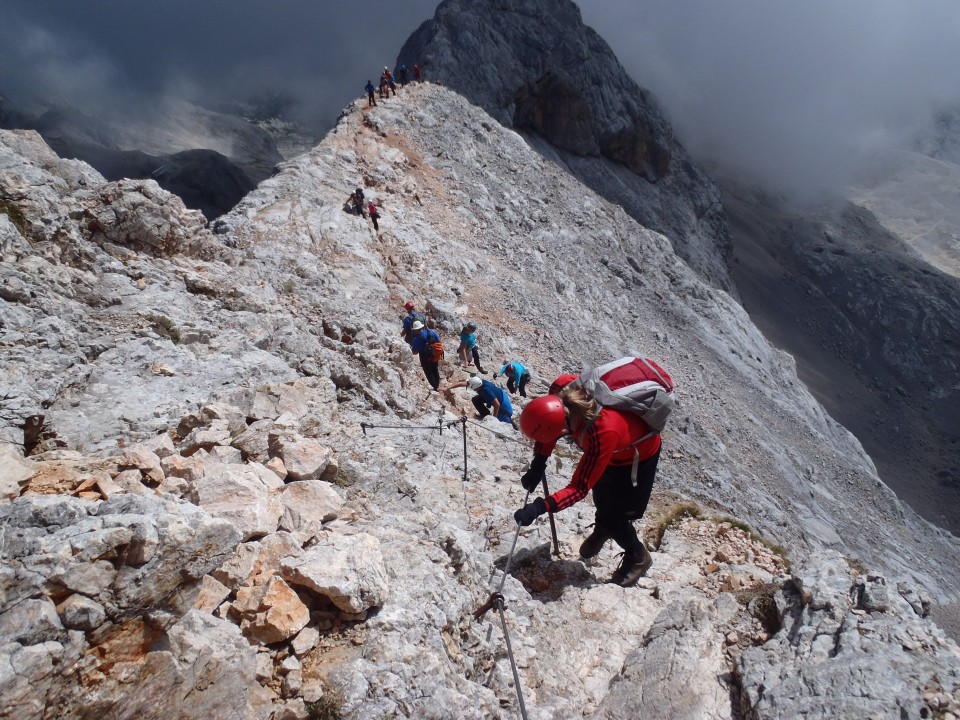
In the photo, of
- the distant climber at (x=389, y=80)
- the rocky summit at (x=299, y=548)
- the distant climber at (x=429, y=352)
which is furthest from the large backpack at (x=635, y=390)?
the distant climber at (x=389, y=80)

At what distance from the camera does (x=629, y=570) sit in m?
5.84

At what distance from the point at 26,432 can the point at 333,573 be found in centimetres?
330

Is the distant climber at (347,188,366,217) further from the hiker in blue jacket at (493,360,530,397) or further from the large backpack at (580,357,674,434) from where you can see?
the large backpack at (580,357,674,434)

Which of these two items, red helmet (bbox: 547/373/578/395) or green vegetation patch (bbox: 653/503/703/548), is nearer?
red helmet (bbox: 547/373/578/395)

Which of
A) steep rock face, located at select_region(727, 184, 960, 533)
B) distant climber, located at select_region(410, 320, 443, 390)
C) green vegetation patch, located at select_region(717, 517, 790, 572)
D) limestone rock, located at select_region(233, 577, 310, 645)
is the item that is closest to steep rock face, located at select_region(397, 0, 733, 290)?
steep rock face, located at select_region(727, 184, 960, 533)

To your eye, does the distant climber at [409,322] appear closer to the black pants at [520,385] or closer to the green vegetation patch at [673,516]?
the black pants at [520,385]

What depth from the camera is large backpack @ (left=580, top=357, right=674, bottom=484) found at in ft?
15.8

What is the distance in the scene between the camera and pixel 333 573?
144 inches

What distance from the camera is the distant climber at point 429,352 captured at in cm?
1260

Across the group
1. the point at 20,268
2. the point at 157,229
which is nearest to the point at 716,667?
the point at 20,268

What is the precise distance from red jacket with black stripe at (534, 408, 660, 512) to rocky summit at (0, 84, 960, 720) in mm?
993

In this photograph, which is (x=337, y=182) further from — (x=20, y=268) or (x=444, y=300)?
(x=20, y=268)

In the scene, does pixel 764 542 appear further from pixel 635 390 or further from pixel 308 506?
pixel 308 506

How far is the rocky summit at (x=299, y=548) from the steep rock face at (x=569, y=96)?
112 ft
